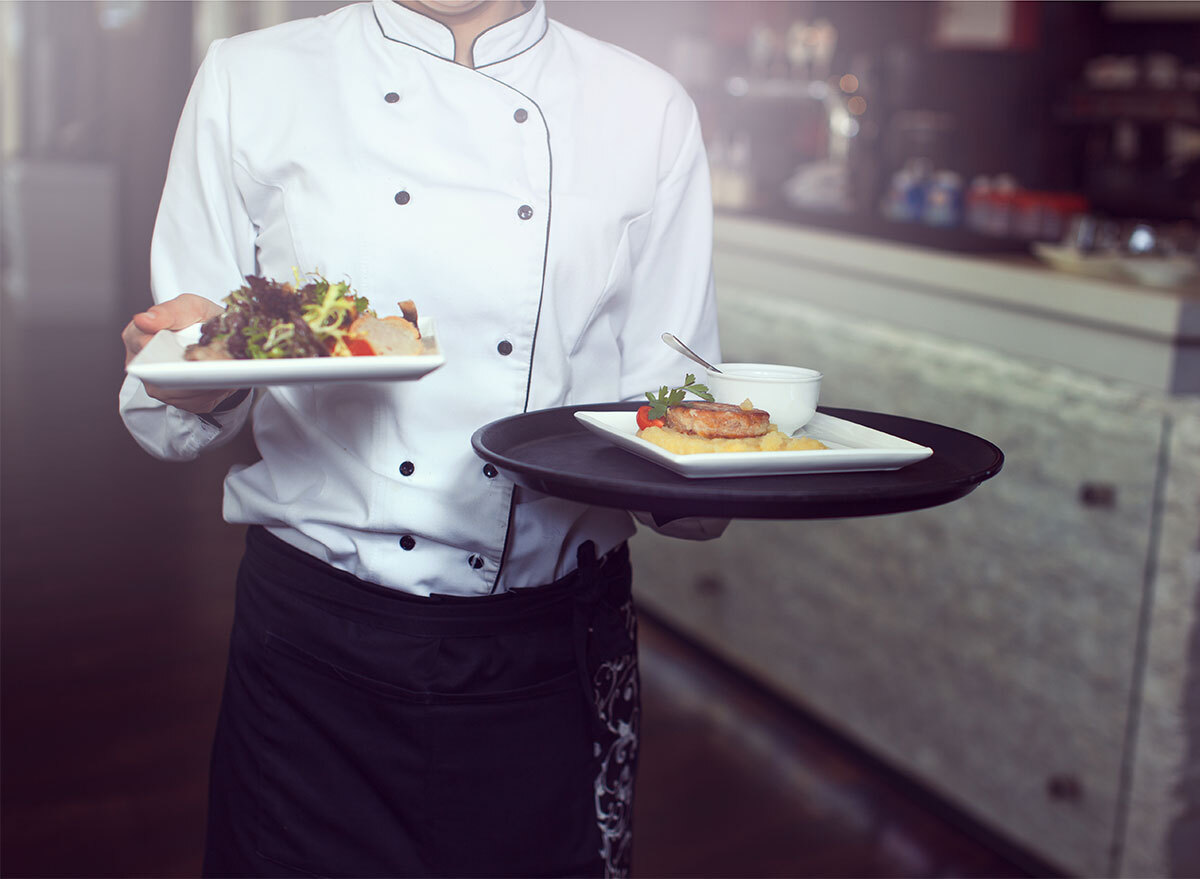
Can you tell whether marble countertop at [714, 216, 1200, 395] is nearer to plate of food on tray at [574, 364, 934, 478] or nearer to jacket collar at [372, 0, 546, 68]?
plate of food on tray at [574, 364, 934, 478]

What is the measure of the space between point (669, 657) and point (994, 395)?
128 centimetres

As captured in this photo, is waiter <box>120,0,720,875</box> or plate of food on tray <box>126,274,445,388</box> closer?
plate of food on tray <box>126,274,445,388</box>

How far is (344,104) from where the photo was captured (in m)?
1.04

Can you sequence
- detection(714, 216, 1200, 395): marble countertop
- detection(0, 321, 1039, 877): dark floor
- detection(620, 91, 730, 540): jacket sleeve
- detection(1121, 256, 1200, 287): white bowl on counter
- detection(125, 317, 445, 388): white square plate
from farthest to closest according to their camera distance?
detection(0, 321, 1039, 877): dark floor, detection(1121, 256, 1200, 287): white bowl on counter, detection(714, 216, 1200, 395): marble countertop, detection(620, 91, 730, 540): jacket sleeve, detection(125, 317, 445, 388): white square plate

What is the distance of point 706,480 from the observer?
2.76ft

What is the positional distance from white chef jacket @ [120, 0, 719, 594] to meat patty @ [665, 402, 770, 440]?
177 mm

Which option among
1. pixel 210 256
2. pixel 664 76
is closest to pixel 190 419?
pixel 210 256

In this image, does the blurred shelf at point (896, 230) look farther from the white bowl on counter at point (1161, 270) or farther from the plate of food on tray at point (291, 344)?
the plate of food on tray at point (291, 344)

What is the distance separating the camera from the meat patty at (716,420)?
0.91m

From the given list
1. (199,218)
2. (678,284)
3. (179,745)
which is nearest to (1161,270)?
(678,284)

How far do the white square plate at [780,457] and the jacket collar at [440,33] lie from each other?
343 millimetres

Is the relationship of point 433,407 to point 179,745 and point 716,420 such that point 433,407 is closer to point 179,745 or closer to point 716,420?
point 716,420

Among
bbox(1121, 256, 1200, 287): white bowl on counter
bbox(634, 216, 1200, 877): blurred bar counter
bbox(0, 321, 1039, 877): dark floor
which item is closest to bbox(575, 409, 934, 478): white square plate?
bbox(0, 321, 1039, 877): dark floor

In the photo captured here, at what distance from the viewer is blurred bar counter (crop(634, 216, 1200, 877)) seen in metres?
1.95
